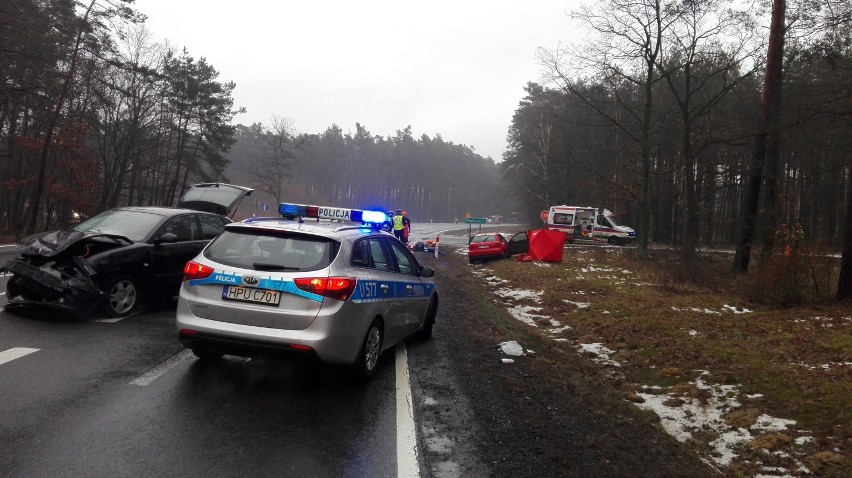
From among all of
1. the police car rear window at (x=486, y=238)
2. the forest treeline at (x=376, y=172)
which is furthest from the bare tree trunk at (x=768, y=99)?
the forest treeline at (x=376, y=172)

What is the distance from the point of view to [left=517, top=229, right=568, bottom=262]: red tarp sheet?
22.7m

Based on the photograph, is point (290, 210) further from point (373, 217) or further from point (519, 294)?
point (519, 294)

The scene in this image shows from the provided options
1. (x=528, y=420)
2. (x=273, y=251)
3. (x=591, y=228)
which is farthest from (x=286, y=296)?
(x=591, y=228)

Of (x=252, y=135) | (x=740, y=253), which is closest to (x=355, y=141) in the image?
(x=252, y=135)

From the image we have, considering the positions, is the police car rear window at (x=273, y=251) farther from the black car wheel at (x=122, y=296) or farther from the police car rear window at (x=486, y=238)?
the police car rear window at (x=486, y=238)

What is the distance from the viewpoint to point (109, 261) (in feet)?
24.1

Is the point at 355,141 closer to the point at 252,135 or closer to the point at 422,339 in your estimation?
the point at 252,135

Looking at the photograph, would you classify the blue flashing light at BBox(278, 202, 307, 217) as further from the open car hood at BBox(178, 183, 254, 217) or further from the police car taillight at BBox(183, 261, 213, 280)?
the open car hood at BBox(178, 183, 254, 217)

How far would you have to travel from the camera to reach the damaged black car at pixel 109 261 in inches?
274

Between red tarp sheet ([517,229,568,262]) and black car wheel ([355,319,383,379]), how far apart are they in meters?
17.6

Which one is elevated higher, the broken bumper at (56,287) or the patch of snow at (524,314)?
the broken bumper at (56,287)

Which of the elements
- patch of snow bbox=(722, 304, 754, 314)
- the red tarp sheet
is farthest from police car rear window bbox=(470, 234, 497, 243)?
patch of snow bbox=(722, 304, 754, 314)

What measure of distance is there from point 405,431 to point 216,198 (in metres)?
10.6

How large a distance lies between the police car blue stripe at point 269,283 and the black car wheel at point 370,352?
808 mm
